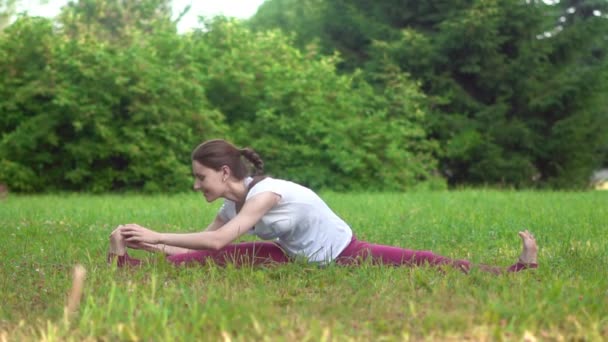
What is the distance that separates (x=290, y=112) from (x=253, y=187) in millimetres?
→ 15628

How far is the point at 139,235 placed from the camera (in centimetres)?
542

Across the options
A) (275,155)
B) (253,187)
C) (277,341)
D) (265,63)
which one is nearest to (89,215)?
(253,187)

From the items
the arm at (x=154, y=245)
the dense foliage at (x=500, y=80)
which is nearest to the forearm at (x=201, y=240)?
the arm at (x=154, y=245)

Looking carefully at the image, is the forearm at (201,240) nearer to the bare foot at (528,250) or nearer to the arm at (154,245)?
the arm at (154,245)

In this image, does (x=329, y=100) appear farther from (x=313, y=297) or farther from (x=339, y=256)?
(x=313, y=297)

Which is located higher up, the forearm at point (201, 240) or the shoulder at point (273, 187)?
the shoulder at point (273, 187)

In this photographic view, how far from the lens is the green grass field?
3734 mm

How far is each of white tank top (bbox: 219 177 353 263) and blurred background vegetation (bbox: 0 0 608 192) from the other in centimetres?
1391

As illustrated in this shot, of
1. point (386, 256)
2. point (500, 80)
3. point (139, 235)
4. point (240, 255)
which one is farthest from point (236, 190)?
point (500, 80)

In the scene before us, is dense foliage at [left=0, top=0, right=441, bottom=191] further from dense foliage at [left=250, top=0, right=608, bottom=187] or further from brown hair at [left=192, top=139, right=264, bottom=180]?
brown hair at [left=192, top=139, right=264, bottom=180]

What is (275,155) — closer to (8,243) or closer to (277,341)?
(8,243)

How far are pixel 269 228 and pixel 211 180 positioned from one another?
0.49 metres

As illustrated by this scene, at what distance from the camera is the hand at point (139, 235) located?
5.39m

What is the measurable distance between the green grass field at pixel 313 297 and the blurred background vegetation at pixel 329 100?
1146 cm
